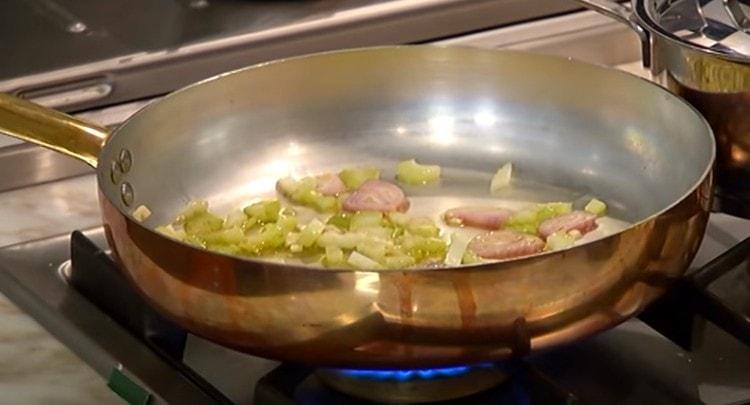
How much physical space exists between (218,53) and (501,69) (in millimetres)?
277

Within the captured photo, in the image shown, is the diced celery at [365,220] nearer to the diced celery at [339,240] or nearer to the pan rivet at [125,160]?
the diced celery at [339,240]

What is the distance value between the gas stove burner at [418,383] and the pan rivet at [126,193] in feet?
0.61

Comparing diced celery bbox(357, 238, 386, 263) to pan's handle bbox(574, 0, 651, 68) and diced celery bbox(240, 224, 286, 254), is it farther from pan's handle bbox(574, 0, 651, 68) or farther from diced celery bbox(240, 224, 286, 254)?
pan's handle bbox(574, 0, 651, 68)

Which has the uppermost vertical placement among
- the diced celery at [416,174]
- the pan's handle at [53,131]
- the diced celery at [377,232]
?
the pan's handle at [53,131]

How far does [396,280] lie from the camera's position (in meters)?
0.61

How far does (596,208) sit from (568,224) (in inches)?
1.8

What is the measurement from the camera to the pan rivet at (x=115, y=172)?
771 mm

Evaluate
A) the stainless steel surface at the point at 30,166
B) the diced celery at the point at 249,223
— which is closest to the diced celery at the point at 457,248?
the diced celery at the point at 249,223

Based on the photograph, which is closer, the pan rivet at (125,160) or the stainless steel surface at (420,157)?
the stainless steel surface at (420,157)

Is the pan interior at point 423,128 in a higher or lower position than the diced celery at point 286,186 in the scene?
higher

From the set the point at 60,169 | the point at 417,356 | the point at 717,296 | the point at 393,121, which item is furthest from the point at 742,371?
the point at 60,169

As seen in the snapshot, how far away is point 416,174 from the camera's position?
0.88 meters

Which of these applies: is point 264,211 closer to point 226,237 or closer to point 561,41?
point 226,237

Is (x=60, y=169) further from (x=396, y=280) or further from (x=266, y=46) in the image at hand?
(x=396, y=280)
